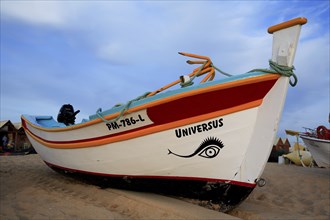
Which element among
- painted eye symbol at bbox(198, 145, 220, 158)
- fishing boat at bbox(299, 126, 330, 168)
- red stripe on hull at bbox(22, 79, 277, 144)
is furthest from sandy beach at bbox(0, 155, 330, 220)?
fishing boat at bbox(299, 126, 330, 168)

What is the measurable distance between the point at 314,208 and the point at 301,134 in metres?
6.33

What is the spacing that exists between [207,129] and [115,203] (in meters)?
1.61

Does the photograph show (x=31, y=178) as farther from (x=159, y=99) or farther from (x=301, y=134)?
(x=301, y=134)

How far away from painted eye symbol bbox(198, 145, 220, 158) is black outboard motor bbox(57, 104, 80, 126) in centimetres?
444

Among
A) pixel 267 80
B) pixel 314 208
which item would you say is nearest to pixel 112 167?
pixel 267 80

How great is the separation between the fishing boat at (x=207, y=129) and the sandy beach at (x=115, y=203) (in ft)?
1.03

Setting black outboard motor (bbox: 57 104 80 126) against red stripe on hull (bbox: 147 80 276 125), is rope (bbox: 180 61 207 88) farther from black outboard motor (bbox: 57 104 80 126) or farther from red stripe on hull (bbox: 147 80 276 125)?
black outboard motor (bbox: 57 104 80 126)

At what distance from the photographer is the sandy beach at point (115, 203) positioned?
11.1ft

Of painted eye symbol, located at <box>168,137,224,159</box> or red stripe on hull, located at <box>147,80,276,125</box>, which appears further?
painted eye symbol, located at <box>168,137,224,159</box>

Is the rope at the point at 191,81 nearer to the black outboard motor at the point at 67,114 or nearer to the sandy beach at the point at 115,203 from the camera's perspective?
the sandy beach at the point at 115,203

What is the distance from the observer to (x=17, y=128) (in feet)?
59.7

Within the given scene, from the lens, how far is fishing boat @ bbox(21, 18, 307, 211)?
3246 millimetres

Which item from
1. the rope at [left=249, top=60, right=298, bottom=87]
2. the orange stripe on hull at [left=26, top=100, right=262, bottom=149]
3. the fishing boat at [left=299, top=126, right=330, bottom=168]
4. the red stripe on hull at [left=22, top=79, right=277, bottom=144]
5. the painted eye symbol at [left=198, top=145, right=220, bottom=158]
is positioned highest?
the rope at [left=249, top=60, right=298, bottom=87]

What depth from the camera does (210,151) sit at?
136 inches
